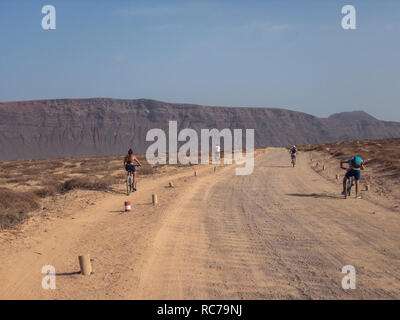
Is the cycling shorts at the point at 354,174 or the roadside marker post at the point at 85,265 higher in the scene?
the cycling shorts at the point at 354,174

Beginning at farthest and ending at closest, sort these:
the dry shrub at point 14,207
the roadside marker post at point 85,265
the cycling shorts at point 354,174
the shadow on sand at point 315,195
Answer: the shadow on sand at point 315,195 → the cycling shorts at point 354,174 → the dry shrub at point 14,207 → the roadside marker post at point 85,265

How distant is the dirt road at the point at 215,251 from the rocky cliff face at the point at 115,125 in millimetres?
133274

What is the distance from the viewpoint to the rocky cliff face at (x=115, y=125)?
140 metres

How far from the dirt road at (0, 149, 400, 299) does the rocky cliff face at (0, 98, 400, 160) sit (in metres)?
133

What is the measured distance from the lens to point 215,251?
790cm

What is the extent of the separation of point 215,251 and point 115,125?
518 feet

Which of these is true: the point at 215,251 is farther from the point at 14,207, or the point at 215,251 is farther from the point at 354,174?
the point at 354,174

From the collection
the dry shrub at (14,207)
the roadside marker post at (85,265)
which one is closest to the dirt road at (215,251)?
the roadside marker post at (85,265)

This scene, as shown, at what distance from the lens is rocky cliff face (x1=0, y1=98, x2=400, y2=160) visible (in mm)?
139625

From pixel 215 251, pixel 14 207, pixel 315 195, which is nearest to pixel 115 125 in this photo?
pixel 14 207

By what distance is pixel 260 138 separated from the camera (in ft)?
583

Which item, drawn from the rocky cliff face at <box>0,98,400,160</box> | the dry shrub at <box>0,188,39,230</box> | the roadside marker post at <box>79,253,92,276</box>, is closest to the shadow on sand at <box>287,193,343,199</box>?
the dry shrub at <box>0,188,39,230</box>

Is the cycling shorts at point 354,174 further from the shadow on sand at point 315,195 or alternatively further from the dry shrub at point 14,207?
the dry shrub at point 14,207

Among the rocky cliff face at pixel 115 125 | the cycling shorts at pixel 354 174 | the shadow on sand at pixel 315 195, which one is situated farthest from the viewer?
the rocky cliff face at pixel 115 125
